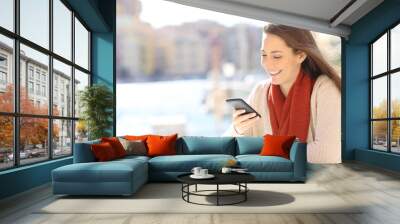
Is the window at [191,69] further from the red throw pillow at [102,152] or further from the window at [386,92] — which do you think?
the red throw pillow at [102,152]

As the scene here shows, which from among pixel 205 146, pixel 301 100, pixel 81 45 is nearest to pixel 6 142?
pixel 205 146

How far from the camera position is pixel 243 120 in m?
9.98

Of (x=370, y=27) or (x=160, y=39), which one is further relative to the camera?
(x=160, y=39)

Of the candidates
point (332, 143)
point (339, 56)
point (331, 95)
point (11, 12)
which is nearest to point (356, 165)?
point (332, 143)

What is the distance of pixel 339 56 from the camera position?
9.97m

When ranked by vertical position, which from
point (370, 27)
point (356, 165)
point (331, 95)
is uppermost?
point (370, 27)

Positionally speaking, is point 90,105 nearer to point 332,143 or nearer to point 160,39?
point 160,39

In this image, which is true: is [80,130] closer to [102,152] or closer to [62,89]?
[62,89]

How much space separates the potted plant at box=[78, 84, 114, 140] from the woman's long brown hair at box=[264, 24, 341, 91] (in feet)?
15.4

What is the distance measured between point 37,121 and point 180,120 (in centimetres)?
451

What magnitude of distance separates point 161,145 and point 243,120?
3.59m

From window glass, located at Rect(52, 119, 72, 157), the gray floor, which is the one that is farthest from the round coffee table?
window glass, located at Rect(52, 119, 72, 157)

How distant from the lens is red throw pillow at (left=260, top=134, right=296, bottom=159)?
656 cm

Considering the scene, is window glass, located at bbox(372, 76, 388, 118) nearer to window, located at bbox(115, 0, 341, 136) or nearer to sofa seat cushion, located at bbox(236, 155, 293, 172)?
window, located at bbox(115, 0, 341, 136)
